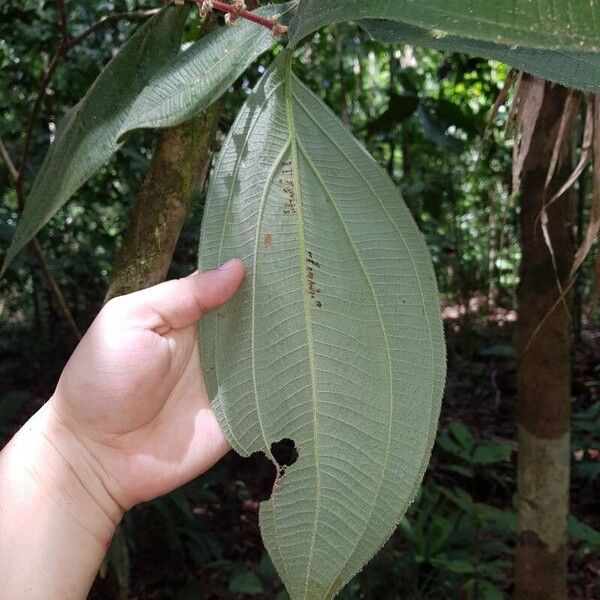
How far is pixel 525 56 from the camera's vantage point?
44cm

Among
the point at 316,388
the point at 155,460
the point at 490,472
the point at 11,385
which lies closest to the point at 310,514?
the point at 316,388

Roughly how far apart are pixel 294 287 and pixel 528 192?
74 centimetres

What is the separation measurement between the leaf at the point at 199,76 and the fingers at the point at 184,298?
0.42 feet

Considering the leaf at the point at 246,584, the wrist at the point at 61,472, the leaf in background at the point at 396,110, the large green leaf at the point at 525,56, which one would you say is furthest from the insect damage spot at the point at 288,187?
the leaf at the point at 246,584

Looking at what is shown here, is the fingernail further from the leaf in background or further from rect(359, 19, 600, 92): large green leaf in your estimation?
the leaf in background

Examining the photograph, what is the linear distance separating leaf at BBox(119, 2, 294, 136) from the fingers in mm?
127

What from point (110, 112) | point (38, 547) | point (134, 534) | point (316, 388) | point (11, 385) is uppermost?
point (110, 112)

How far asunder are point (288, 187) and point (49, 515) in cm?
41

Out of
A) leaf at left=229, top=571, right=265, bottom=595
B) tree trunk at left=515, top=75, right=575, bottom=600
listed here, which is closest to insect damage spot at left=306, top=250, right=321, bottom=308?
tree trunk at left=515, top=75, right=575, bottom=600

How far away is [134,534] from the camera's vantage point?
6.48 feet

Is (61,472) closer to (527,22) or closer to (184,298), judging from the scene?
(184,298)

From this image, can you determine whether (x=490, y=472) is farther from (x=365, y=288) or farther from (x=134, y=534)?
(x=365, y=288)

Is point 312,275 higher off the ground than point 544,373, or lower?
higher

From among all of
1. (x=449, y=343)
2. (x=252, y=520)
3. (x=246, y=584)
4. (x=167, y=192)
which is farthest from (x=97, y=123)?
(x=449, y=343)
